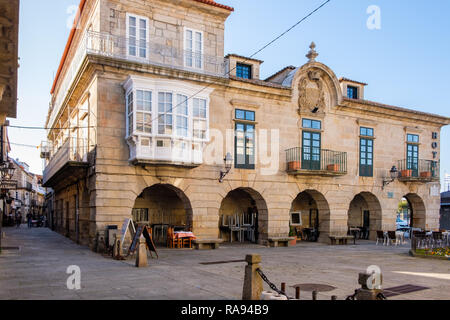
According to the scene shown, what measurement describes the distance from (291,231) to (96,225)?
11.3 m

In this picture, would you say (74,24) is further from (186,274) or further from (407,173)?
(407,173)

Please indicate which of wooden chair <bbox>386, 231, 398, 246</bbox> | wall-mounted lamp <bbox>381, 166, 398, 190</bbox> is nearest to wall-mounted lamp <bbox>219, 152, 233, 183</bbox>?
wooden chair <bbox>386, 231, 398, 246</bbox>

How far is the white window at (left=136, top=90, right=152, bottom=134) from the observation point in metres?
15.1

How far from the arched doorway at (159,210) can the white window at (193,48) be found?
6003 millimetres

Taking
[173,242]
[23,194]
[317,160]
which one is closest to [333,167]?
[317,160]

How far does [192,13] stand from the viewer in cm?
1731

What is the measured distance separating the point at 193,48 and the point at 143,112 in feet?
13.5

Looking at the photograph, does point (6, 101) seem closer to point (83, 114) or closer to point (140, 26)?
point (83, 114)

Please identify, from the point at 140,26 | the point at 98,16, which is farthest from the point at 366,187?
the point at 98,16

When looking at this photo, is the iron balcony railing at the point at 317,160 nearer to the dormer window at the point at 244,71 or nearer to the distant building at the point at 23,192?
the dormer window at the point at 244,71

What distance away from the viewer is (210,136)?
1739 centimetres

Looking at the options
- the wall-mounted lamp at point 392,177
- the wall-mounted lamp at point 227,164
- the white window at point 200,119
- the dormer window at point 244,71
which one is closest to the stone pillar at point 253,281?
the white window at point 200,119

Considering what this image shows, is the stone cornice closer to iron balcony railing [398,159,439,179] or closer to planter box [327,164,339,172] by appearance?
iron balcony railing [398,159,439,179]

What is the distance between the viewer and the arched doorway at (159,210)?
19.2 meters
